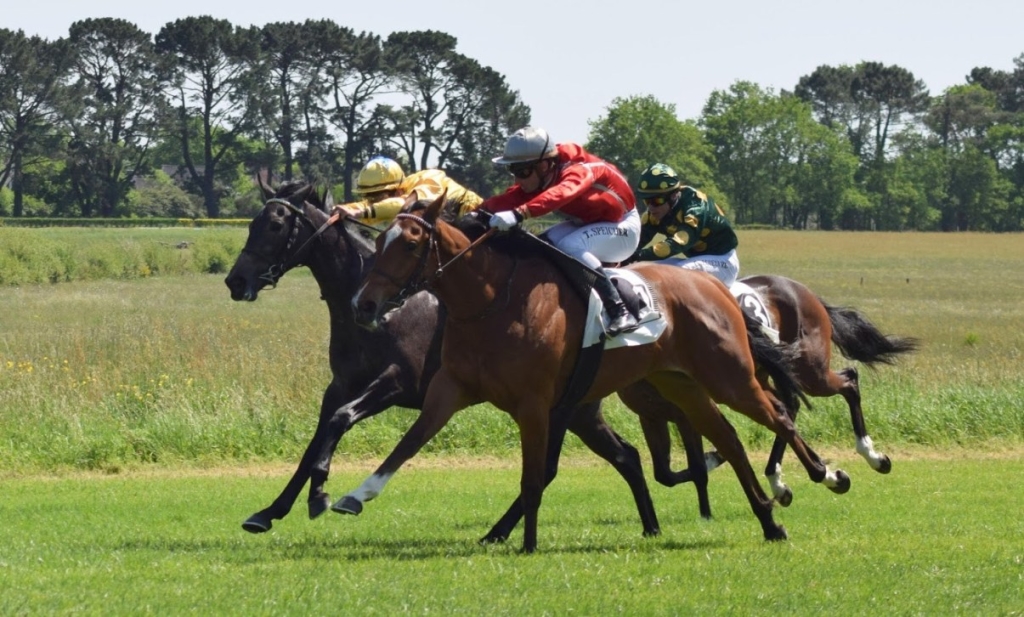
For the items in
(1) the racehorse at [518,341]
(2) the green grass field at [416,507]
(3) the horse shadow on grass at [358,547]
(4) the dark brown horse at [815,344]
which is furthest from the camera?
(4) the dark brown horse at [815,344]

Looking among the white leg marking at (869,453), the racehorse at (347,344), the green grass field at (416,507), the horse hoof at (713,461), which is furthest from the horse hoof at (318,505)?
the white leg marking at (869,453)

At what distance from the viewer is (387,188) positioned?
11.4m

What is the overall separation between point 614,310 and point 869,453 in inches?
162

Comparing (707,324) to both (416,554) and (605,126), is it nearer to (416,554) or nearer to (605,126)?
(416,554)

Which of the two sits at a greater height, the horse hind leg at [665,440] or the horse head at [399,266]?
the horse head at [399,266]

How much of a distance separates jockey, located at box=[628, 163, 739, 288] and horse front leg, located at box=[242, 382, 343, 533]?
2.65 meters

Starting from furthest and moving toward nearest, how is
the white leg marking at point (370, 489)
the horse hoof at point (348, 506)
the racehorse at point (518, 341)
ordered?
the racehorse at point (518, 341)
the white leg marking at point (370, 489)
the horse hoof at point (348, 506)

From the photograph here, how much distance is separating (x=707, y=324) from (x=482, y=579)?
9.12 ft

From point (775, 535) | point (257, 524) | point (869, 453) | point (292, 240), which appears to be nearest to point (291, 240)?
point (292, 240)

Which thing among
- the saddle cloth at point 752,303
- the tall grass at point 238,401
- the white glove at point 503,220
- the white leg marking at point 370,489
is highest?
the white glove at point 503,220

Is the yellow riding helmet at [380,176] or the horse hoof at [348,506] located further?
the yellow riding helmet at [380,176]

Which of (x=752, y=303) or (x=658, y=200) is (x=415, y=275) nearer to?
(x=658, y=200)

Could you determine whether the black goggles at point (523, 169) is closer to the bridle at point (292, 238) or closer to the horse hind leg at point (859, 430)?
the bridle at point (292, 238)

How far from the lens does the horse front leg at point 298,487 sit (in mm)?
9680
